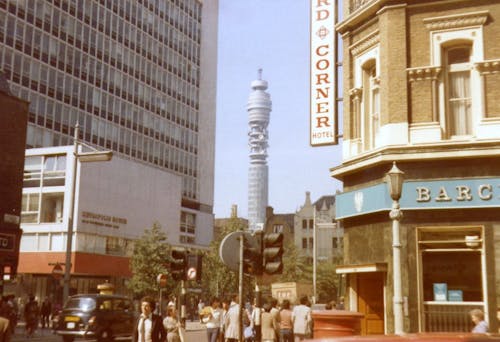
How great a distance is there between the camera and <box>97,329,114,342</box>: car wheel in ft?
81.1

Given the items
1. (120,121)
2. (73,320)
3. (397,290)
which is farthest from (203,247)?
(397,290)

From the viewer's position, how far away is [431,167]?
1599 centimetres

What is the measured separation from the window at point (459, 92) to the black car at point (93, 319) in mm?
15128

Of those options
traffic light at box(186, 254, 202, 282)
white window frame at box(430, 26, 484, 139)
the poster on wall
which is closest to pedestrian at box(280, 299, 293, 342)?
traffic light at box(186, 254, 202, 282)

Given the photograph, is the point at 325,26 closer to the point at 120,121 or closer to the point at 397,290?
the point at 397,290

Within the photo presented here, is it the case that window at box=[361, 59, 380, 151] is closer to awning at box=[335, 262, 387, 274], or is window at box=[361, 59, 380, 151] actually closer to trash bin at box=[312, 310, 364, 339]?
awning at box=[335, 262, 387, 274]

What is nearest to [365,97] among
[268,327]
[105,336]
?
[268,327]

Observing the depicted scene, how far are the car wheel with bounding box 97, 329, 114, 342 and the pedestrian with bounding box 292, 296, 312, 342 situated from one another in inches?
394

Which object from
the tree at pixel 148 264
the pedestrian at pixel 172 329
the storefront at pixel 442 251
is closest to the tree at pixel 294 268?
the tree at pixel 148 264

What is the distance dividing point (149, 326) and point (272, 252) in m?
2.82

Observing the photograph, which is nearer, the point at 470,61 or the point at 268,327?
the point at 470,61

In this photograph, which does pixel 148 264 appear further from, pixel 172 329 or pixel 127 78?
pixel 172 329

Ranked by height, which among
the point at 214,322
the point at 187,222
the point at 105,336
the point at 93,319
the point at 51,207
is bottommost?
the point at 105,336

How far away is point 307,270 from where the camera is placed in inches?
3012
